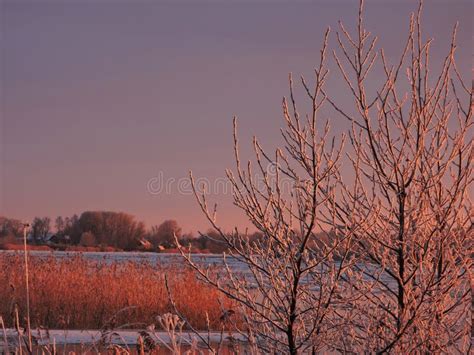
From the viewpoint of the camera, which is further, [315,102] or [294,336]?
[294,336]

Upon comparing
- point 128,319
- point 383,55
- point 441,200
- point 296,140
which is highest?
point 383,55

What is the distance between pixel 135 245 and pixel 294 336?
167ft

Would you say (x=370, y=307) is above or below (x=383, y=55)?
below

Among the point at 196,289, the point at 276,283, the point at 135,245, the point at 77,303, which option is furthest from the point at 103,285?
the point at 135,245

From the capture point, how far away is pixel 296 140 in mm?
4238

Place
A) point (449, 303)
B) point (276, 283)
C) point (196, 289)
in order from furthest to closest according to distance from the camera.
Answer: point (196, 289) → point (449, 303) → point (276, 283)

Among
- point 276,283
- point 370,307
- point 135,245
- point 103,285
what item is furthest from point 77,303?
point 135,245

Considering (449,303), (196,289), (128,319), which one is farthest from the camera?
(196,289)

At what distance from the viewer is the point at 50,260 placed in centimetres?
1688

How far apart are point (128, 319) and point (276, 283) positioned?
33.4 ft

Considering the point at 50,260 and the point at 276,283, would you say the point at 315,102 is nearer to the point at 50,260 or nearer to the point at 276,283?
the point at 276,283

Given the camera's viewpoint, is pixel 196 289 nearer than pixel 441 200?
No

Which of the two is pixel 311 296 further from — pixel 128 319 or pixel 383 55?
pixel 128 319

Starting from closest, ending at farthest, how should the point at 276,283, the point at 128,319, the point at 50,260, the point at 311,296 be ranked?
the point at 276,283 → the point at 311,296 → the point at 128,319 → the point at 50,260
